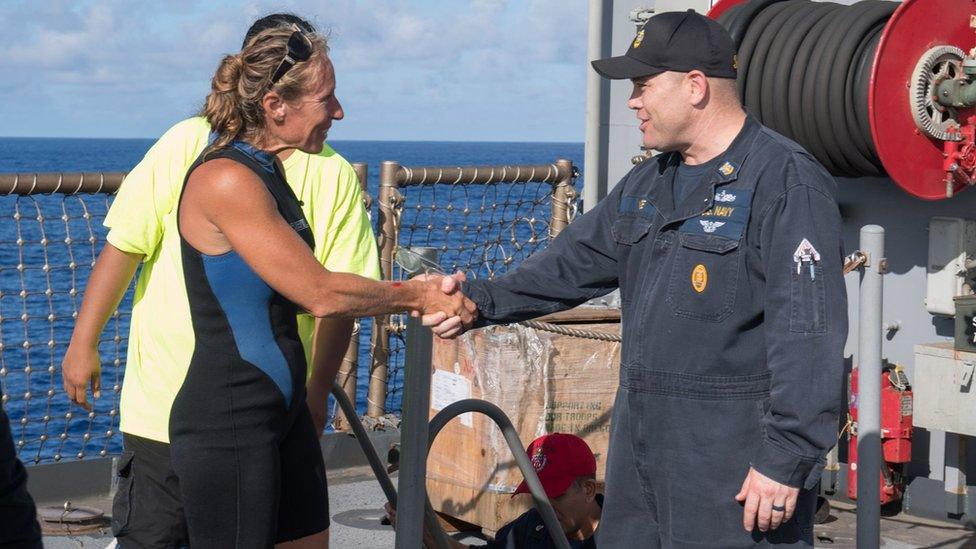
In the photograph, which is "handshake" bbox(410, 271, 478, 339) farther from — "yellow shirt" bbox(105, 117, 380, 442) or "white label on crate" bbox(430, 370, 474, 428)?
"white label on crate" bbox(430, 370, 474, 428)

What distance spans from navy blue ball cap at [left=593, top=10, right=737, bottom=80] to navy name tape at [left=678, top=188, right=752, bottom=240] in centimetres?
33

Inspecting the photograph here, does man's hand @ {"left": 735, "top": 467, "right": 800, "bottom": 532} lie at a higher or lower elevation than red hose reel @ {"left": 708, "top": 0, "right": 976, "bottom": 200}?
lower

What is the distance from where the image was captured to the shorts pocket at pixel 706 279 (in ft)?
10.3

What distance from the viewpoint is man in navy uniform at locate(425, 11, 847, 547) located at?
2994 mm

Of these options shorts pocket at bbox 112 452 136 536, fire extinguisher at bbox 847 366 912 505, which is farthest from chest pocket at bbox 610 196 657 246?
fire extinguisher at bbox 847 366 912 505

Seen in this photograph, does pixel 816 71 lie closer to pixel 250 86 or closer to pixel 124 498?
pixel 250 86

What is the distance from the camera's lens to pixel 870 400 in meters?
4.08

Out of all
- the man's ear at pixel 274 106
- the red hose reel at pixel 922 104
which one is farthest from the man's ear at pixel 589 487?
the red hose reel at pixel 922 104

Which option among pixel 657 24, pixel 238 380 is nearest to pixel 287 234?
pixel 238 380

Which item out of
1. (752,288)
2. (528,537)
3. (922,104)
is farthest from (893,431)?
(752,288)

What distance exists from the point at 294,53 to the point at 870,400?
6.76 feet

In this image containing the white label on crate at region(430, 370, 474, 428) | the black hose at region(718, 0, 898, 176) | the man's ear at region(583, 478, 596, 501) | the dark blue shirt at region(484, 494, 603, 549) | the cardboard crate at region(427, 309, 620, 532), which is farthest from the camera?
the black hose at region(718, 0, 898, 176)

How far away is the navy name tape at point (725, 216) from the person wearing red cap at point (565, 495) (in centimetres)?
142

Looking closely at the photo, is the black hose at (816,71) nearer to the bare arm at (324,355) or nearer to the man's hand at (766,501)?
the bare arm at (324,355)
